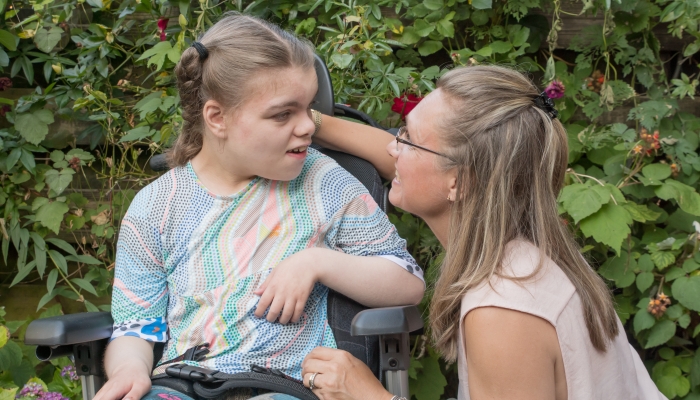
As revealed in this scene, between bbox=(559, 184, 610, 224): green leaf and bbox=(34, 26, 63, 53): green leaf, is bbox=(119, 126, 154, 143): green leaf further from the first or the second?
bbox=(559, 184, 610, 224): green leaf

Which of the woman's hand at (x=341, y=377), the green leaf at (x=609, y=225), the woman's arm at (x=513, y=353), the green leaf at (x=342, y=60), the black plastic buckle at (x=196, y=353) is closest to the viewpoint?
the woman's arm at (x=513, y=353)

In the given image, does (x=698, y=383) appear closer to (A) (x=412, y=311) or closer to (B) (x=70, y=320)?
(A) (x=412, y=311)

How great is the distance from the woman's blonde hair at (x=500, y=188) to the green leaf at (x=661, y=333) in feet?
3.36

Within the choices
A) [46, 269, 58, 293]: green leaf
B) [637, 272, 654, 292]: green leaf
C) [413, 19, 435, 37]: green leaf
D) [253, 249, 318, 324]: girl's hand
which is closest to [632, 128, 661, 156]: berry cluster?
[637, 272, 654, 292]: green leaf

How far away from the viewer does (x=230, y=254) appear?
5.70ft

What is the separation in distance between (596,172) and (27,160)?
6.63 feet

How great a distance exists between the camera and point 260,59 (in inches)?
64.0

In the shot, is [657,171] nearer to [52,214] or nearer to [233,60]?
[233,60]

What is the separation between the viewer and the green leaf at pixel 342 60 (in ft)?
6.84

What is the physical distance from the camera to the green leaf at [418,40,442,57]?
2453mm

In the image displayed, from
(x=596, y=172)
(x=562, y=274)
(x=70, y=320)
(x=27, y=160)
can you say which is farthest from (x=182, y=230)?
(x=596, y=172)

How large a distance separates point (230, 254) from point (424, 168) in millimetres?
526

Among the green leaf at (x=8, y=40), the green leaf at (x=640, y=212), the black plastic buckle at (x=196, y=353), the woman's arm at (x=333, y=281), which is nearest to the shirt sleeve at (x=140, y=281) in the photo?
the black plastic buckle at (x=196, y=353)

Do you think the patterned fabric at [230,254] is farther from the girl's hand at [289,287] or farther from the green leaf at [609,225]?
the green leaf at [609,225]
